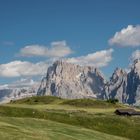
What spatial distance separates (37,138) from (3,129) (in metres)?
5.66

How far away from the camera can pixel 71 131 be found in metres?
74.6

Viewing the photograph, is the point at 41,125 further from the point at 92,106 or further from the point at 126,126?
the point at 92,106

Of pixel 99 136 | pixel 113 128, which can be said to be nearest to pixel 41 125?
pixel 99 136

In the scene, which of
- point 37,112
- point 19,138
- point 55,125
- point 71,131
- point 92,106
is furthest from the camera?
point 92,106

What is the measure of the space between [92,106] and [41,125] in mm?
80770

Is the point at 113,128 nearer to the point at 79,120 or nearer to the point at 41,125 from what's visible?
the point at 79,120

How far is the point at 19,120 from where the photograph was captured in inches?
3066

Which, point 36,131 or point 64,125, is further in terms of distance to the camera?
point 64,125

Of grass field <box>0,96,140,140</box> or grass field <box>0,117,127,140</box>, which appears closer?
grass field <box>0,117,127,140</box>

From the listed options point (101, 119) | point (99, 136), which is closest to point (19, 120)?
point (99, 136)

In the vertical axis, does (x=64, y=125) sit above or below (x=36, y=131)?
above

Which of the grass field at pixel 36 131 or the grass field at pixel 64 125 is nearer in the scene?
the grass field at pixel 36 131

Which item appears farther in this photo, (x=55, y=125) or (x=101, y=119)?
(x=101, y=119)

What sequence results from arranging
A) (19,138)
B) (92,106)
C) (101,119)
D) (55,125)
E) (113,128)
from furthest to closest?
(92,106), (101,119), (113,128), (55,125), (19,138)
